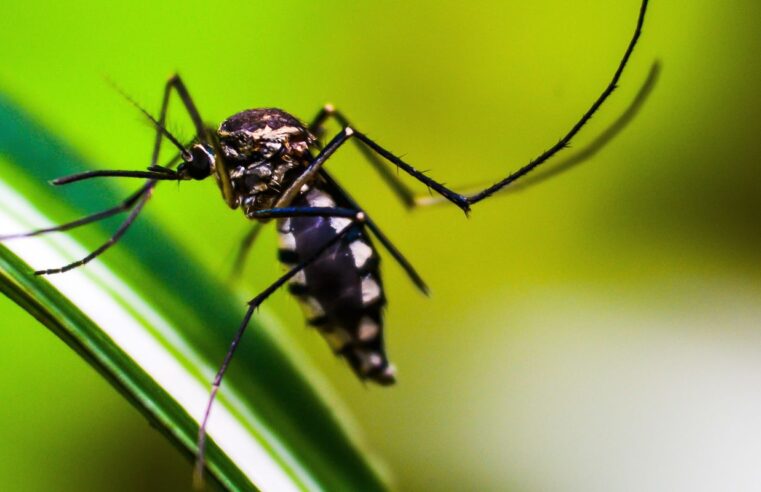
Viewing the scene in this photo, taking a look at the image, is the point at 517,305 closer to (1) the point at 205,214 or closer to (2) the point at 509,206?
(2) the point at 509,206

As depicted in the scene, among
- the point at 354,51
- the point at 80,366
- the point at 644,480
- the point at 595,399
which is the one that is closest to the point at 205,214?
the point at 80,366

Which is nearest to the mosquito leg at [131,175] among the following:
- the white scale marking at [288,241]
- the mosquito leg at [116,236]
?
the mosquito leg at [116,236]

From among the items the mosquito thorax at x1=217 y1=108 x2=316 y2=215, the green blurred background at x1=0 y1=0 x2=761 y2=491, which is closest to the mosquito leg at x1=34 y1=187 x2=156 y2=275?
the mosquito thorax at x1=217 y1=108 x2=316 y2=215

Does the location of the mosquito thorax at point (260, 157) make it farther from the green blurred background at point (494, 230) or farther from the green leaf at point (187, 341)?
the green blurred background at point (494, 230)

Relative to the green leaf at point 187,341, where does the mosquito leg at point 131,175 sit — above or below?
above

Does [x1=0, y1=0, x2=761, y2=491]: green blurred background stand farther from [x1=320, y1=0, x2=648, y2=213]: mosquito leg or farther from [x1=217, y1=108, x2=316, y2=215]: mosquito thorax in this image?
[x1=320, y1=0, x2=648, y2=213]: mosquito leg

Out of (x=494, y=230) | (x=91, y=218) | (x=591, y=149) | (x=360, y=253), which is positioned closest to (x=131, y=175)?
(x=91, y=218)
